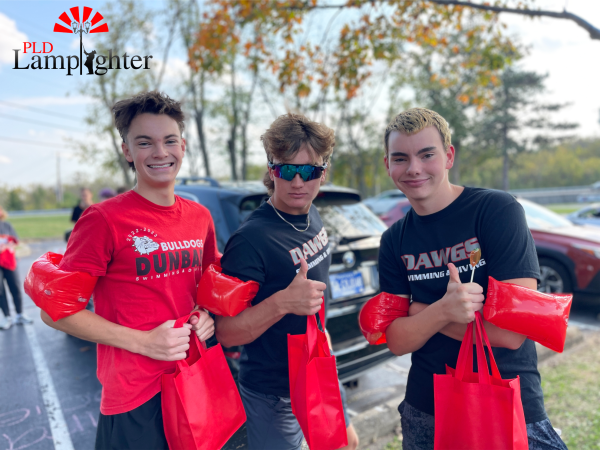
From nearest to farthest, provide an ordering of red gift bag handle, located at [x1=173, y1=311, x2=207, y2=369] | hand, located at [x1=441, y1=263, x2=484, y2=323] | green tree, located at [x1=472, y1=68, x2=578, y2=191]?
hand, located at [x1=441, y1=263, x2=484, y2=323], red gift bag handle, located at [x1=173, y1=311, x2=207, y2=369], green tree, located at [x1=472, y1=68, x2=578, y2=191]

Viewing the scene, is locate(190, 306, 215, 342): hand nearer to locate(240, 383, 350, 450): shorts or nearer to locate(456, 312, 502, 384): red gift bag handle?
locate(240, 383, 350, 450): shorts

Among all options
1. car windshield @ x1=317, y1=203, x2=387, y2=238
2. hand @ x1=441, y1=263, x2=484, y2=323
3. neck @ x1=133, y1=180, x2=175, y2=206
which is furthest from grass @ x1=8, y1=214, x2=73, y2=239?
hand @ x1=441, y1=263, x2=484, y2=323

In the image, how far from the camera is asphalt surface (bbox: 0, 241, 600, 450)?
299 cm

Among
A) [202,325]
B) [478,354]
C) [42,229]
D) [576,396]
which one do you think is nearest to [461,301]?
[478,354]

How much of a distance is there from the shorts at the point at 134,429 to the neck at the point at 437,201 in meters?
1.33

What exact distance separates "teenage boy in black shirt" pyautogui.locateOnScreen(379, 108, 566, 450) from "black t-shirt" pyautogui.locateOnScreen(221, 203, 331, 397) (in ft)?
1.29

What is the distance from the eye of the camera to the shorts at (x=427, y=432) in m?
1.40

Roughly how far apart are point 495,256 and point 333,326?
5.51ft

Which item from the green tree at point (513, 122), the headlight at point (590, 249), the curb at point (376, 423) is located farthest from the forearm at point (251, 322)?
the green tree at point (513, 122)

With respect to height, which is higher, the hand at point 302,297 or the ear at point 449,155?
the ear at point 449,155

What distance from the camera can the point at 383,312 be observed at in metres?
1.66

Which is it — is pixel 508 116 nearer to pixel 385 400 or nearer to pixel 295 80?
pixel 295 80

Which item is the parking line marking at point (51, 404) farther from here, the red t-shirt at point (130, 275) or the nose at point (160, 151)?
the nose at point (160, 151)

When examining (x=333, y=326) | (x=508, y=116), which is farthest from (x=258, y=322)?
(x=508, y=116)
